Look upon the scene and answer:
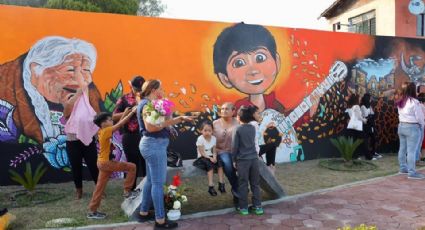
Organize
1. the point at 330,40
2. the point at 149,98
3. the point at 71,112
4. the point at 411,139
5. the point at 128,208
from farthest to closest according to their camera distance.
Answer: the point at 330,40 < the point at 411,139 < the point at 71,112 < the point at 128,208 < the point at 149,98

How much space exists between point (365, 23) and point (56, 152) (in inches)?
642

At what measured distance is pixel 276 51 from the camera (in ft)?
28.3

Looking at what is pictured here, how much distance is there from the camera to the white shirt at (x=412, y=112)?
23.8ft

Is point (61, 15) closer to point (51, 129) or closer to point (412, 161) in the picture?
point (51, 129)

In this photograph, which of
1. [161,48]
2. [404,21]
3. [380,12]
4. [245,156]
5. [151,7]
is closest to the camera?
[245,156]

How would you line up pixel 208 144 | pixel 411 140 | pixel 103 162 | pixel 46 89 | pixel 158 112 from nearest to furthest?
pixel 158 112
pixel 103 162
pixel 208 144
pixel 46 89
pixel 411 140

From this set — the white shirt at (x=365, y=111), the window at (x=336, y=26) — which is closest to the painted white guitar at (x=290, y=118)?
the white shirt at (x=365, y=111)

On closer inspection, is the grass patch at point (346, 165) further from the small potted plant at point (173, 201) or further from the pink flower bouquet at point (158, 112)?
the pink flower bouquet at point (158, 112)

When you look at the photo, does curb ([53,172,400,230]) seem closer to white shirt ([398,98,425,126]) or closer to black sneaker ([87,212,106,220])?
black sneaker ([87,212,106,220])

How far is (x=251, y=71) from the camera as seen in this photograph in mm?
8336

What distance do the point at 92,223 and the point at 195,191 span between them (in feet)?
6.41

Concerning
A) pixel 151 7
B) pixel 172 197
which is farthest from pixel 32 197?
pixel 151 7

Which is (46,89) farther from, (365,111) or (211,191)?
(365,111)

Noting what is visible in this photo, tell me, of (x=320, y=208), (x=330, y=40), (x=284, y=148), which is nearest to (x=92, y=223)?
(x=320, y=208)
